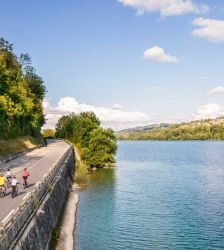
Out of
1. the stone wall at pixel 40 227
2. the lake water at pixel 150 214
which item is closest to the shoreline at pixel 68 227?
the lake water at pixel 150 214

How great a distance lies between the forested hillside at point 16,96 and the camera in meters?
61.2

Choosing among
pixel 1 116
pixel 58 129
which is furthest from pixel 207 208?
pixel 58 129

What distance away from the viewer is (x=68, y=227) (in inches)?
1345

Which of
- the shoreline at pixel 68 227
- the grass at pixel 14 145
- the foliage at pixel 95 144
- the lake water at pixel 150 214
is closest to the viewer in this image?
the shoreline at pixel 68 227

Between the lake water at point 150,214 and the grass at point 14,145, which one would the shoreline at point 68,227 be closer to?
the lake water at point 150,214

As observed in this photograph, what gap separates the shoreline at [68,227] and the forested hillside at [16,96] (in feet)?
73.5

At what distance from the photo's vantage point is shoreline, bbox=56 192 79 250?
95.6 ft

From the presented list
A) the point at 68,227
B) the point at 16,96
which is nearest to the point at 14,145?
the point at 16,96

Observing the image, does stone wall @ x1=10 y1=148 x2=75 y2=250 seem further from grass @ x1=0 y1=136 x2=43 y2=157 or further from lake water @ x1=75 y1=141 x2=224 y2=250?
grass @ x1=0 y1=136 x2=43 y2=157

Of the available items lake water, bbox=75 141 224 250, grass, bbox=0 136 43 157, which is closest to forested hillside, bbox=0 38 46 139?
grass, bbox=0 136 43 157

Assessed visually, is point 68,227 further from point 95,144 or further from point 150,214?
point 95,144

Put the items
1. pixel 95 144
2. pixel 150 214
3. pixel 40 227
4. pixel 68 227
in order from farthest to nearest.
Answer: pixel 95 144 → pixel 150 214 → pixel 68 227 → pixel 40 227

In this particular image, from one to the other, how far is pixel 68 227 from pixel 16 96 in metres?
41.4

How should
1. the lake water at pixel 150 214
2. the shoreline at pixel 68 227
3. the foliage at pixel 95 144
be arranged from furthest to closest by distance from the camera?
the foliage at pixel 95 144 → the lake water at pixel 150 214 → the shoreline at pixel 68 227
